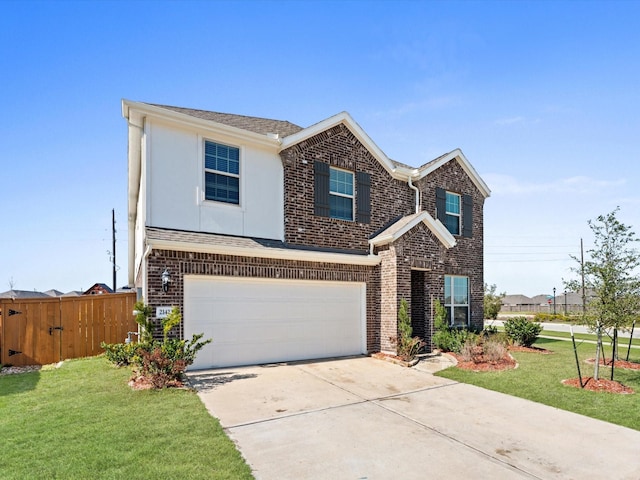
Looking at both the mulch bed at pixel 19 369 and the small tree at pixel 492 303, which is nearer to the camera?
the mulch bed at pixel 19 369

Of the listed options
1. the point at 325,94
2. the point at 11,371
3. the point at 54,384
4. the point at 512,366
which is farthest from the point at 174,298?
the point at 512,366

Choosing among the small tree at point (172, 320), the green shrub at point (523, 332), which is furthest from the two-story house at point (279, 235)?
the green shrub at point (523, 332)

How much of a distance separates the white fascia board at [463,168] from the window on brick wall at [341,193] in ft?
8.92

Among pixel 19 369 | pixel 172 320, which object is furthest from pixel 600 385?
pixel 19 369

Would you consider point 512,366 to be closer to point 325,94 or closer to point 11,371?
point 325,94

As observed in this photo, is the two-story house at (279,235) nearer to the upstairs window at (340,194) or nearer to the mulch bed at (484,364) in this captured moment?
the upstairs window at (340,194)

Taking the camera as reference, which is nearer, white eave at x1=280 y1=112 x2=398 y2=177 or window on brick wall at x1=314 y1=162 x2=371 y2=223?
white eave at x1=280 y1=112 x2=398 y2=177

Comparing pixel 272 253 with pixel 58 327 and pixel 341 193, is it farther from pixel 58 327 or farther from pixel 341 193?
pixel 58 327

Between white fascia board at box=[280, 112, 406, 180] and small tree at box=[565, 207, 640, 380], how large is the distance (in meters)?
6.52

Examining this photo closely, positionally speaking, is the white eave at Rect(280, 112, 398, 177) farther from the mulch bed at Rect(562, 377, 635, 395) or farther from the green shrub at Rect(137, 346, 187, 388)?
the mulch bed at Rect(562, 377, 635, 395)

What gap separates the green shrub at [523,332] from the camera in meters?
13.0

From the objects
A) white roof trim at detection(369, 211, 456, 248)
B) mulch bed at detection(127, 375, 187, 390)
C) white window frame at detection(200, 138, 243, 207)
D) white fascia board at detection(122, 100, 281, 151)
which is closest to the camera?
mulch bed at detection(127, 375, 187, 390)

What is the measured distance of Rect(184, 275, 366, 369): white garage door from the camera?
29.8ft

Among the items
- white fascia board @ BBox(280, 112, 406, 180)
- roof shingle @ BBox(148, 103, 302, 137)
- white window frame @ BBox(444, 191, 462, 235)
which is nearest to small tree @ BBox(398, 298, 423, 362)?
white fascia board @ BBox(280, 112, 406, 180)
